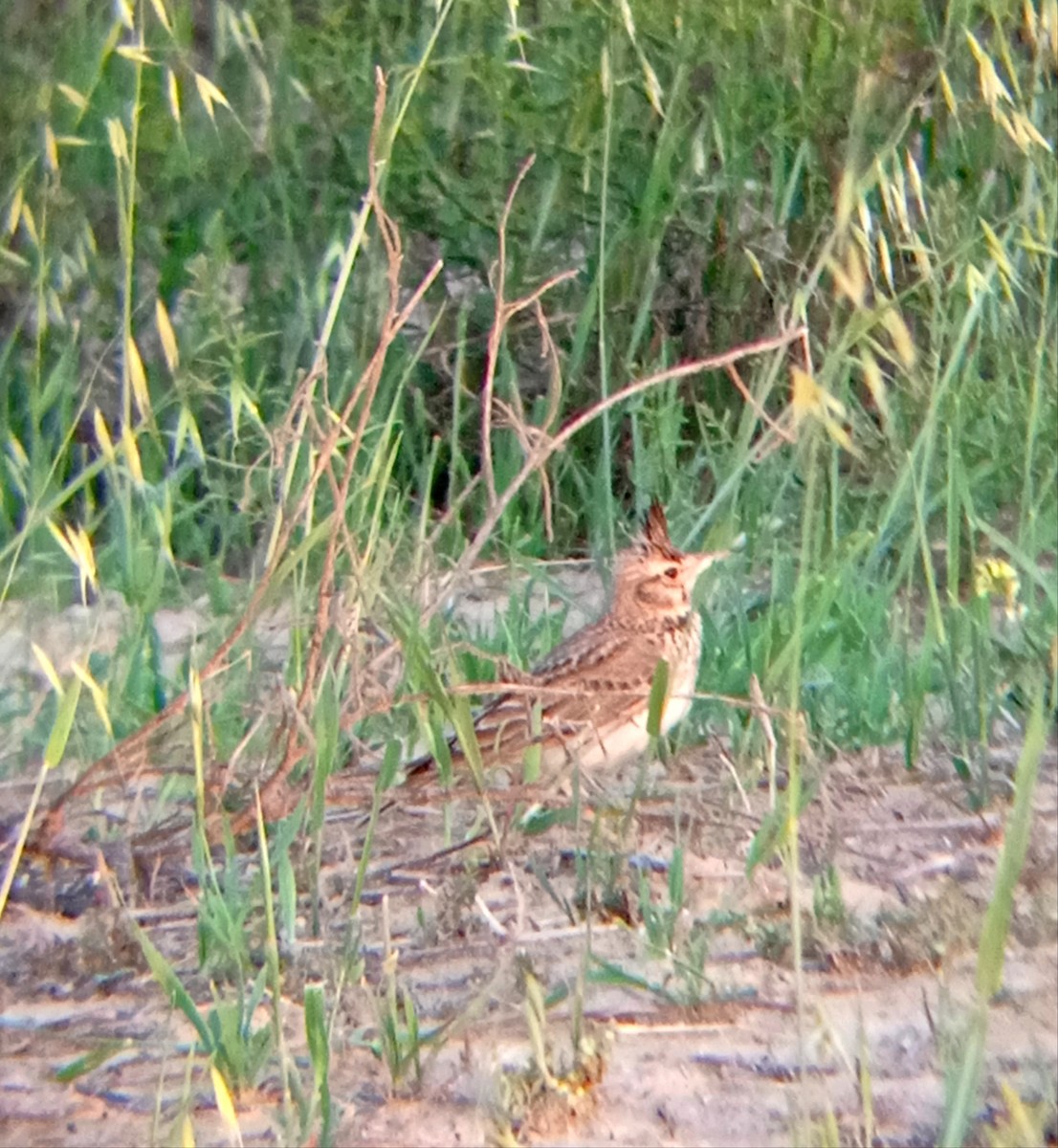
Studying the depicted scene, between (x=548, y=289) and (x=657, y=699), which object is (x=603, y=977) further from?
(x=548, y=289)

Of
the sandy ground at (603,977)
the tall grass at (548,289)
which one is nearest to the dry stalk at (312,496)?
the sandy ground at (603,977)

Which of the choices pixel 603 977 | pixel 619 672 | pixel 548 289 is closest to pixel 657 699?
pixel 603 977

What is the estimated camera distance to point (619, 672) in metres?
4.18

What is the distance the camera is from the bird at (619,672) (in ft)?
12.3

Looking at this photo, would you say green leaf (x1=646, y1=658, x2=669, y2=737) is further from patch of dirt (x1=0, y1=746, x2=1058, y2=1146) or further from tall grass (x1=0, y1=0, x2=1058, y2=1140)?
tall grass (x1=0, y1=0, x2=1058, y2=1140)

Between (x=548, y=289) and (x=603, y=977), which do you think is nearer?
(x=603, y=977)

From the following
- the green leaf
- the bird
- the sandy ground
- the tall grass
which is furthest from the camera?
the tall grass

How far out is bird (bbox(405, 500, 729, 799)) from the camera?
12.3ft

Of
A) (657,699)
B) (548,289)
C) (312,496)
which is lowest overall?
(548,289)

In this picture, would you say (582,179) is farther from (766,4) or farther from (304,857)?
(304,857)

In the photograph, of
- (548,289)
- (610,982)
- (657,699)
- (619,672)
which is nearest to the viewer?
(657,699)

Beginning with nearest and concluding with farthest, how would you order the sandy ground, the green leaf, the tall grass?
the sandy ground, the green leaf, the tall grass

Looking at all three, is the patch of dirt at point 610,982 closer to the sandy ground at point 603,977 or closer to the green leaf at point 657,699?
the sandy ground at point 603,977

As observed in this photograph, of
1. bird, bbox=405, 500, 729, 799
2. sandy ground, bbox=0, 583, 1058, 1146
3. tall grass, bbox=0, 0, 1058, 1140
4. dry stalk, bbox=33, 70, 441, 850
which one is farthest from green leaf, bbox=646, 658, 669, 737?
tall grass, bbox=0, 0, 1058, 1140
